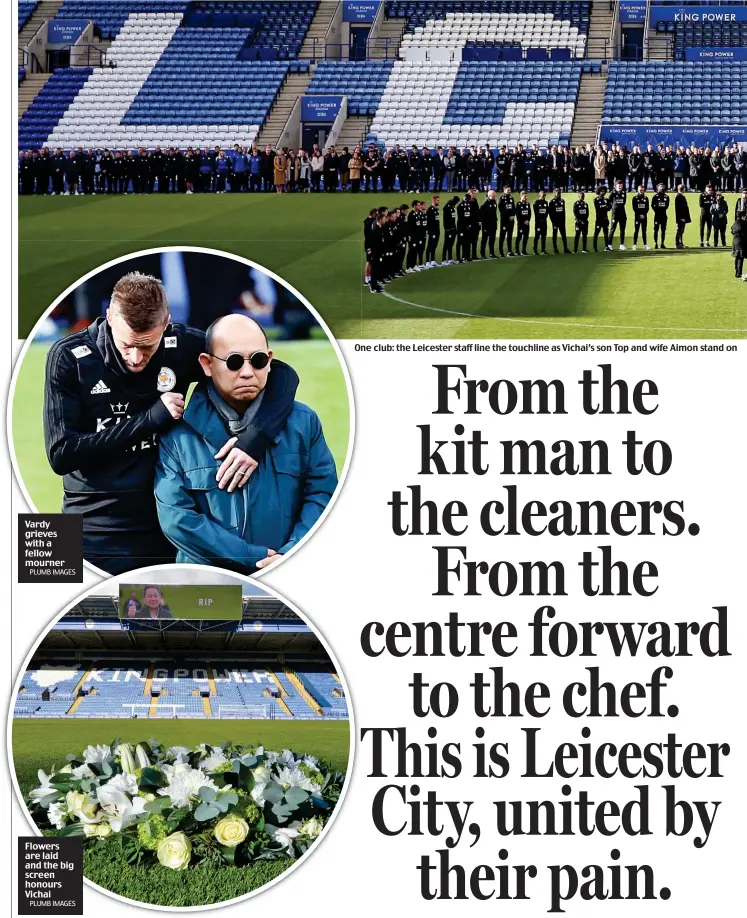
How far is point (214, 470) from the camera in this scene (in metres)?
9.11

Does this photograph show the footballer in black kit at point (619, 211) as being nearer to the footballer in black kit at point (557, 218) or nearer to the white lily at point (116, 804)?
the footballer in black kit at point (557, 218)

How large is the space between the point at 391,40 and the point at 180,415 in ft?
9.65

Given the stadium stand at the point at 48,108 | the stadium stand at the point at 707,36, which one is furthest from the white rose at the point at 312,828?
the stadium stand at the point at 707,36

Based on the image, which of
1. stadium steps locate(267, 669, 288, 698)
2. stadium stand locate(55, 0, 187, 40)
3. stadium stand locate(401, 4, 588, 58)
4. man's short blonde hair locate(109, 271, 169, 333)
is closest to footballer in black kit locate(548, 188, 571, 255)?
stadium stand locate(401, 4, 588, 58)

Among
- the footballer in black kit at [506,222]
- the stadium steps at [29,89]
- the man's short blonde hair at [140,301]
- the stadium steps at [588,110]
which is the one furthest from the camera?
the stadium steps at [588,110]

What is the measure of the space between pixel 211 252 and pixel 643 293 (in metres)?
2.71

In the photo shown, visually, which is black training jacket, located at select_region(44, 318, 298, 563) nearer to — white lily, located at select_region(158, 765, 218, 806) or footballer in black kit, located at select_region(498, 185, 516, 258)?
white lily, located at select_region(158, 765, 218, 806)

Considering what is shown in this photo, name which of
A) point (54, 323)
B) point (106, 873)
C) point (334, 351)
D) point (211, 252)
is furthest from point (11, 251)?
point (106, 873)

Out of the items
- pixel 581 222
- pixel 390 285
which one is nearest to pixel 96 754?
pixel 390 285

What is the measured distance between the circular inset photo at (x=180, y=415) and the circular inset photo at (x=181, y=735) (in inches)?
12.2

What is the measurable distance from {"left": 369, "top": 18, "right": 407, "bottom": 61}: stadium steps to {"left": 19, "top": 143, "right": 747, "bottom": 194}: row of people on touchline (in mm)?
609

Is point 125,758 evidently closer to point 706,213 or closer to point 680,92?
point 706,213
